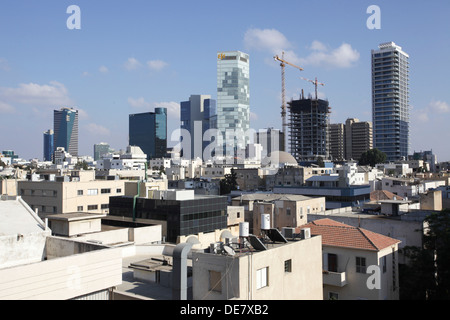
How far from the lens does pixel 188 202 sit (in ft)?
112

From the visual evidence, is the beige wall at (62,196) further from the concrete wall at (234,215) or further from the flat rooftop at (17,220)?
the flat rooftop at (17,220)

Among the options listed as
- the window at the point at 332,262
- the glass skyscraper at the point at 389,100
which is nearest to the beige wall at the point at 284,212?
the window at the point at 332,262

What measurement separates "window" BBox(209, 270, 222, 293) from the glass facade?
800 inches

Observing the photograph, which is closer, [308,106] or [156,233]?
[156,233]

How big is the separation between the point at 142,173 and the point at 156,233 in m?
75.5

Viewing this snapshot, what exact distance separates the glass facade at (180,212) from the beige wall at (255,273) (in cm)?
1862

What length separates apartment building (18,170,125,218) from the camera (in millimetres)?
44750

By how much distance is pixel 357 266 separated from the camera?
20.6 metres

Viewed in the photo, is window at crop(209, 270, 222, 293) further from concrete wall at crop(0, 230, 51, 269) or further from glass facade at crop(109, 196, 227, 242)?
glass facade at crop(109, 196, 227, 242)

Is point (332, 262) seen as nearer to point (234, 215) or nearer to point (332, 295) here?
point (332, 295)

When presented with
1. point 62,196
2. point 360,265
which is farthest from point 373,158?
point 360,265

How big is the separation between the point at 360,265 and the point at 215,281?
34.1 ft

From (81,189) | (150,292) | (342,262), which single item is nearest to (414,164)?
(81,189)
